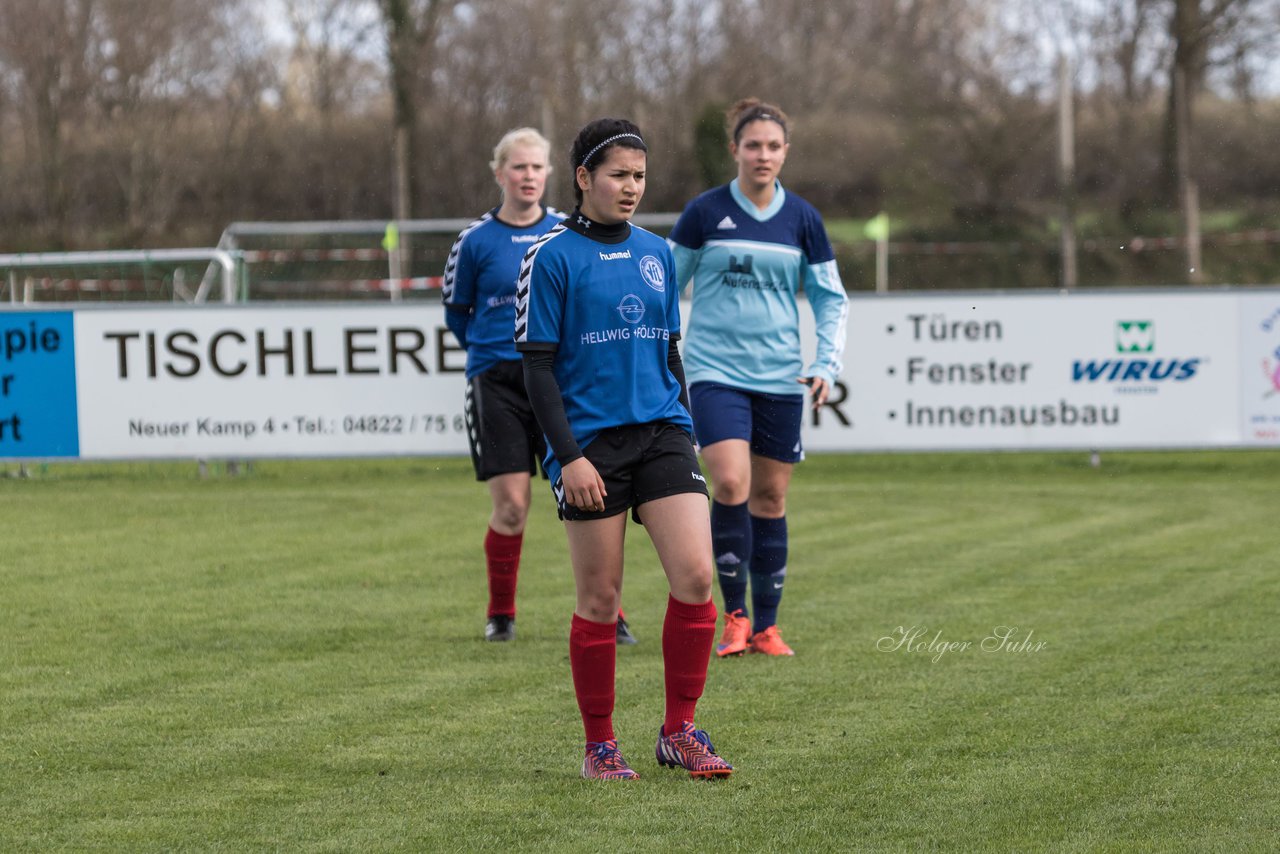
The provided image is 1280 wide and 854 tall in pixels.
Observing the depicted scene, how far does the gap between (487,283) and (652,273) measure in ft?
8.70

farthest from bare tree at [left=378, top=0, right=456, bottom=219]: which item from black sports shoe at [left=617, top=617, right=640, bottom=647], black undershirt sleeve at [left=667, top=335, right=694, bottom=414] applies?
black undershirt sleeve at [left=667, top=335, right=694, bottom=414]

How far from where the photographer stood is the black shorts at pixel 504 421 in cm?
748

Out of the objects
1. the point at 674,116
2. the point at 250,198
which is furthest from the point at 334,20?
the point at 674,116

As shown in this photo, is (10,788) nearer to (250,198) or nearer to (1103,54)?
(1103,54)

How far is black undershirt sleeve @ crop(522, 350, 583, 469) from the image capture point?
15.5ft

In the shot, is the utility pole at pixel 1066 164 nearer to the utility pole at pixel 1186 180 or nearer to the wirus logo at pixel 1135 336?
the utility pole at pixel 1186 180

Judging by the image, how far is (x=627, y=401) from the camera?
486 cm

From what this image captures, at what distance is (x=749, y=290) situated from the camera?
693cm

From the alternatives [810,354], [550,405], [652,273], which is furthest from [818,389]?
[810,354]

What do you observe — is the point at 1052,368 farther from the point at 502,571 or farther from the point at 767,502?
the point at 502,571

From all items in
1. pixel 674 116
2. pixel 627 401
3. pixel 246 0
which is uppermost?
pixel 246 0

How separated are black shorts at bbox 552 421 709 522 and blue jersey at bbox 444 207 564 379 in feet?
8.42

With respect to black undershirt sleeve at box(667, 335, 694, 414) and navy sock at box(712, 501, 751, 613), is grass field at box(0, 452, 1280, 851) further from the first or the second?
black undershirt sleeve at box(667, 335, 694, 414)

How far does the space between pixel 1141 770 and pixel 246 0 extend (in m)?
34.7
